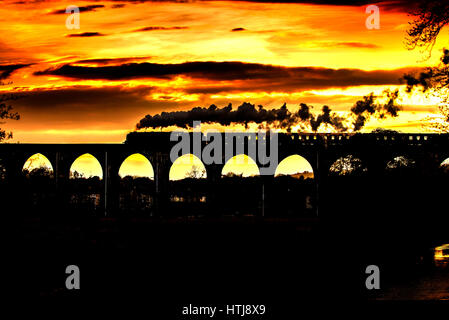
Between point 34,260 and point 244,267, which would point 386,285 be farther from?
point 34,260

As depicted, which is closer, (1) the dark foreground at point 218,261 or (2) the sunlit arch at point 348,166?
(1) the dark foreground at point 218,261

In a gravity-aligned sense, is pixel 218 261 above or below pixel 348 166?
below

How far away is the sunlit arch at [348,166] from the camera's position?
48.2 metres

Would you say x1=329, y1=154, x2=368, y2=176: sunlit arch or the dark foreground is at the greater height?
x1=329, y1=154, x2=368, y2=176: sunlit arch

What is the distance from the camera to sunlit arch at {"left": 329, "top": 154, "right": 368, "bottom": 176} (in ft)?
158

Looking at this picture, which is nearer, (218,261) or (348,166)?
(218,261)

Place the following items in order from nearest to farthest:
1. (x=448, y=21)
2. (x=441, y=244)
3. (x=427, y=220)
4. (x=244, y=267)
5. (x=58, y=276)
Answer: (x=448, y=21) → (x=58, y=276) → (x=244, y=267) → (x=441, y=244) → (x=427, y=220)

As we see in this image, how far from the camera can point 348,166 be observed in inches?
1916

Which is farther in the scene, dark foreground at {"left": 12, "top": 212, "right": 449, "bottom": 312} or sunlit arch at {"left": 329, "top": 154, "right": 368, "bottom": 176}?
sunlit arch at {"left": 329, "top": 154, "right": 368, "bottom": 176}

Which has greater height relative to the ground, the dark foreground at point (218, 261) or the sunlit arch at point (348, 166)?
the sunlit arch at point (348, 166)

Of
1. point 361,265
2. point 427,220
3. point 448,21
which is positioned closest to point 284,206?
point 427,220

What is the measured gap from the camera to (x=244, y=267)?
31703 mm
